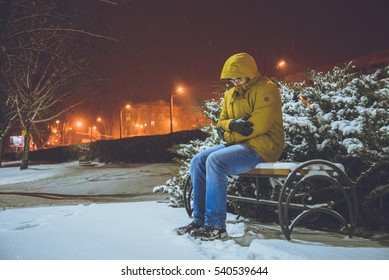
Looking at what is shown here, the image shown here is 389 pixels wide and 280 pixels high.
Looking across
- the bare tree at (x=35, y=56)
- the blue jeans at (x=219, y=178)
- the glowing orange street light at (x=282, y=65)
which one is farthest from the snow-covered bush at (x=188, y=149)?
the glowing orange street light at (x=282, y=65)

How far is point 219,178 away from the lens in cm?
306

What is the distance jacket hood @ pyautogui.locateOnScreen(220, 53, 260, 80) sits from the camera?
3254 mm

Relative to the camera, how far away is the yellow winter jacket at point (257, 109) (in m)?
3.13

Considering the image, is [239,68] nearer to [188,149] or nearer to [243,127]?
[243,127]

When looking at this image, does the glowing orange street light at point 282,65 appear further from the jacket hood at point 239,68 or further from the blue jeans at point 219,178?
the blue jeans at point 219,178

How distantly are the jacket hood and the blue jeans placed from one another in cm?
71

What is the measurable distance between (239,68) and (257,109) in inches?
18.0

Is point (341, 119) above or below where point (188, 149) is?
above

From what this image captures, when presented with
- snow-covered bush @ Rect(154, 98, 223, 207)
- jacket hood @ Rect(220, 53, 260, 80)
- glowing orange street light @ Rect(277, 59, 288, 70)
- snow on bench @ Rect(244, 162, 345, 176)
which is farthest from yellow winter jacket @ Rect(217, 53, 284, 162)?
glowing orange street light @ Rect(277, 59, 288, 70)

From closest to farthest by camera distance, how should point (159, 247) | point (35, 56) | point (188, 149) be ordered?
point (159, 247), point (188, 149), point (35, 56)

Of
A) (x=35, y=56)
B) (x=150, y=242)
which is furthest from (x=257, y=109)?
(x=35, y=56)

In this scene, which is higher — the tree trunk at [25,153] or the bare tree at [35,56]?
the bare tree at [35,56]

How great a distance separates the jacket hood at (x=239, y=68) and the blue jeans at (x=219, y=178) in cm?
71
